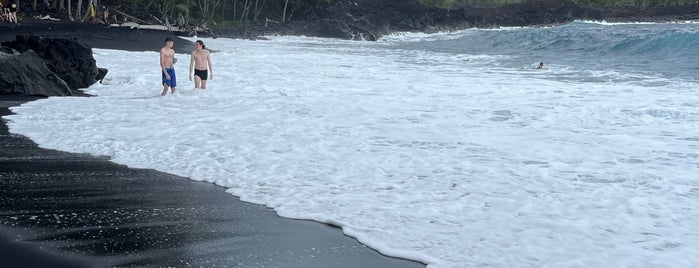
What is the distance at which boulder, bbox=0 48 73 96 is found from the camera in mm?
12195

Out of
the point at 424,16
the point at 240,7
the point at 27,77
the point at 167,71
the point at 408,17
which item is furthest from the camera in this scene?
the point at 424,16

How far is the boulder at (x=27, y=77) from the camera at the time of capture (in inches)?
480

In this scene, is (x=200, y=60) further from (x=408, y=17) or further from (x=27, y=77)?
(x=408, y=17)

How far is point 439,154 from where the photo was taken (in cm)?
805

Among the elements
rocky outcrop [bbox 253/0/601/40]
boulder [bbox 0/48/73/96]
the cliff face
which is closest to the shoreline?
boulder [bbox 0/48/73/96]

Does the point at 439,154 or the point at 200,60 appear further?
the point at 200,60

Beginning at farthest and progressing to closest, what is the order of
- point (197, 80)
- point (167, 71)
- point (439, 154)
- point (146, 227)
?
point (197, 80), point (167, 71), point (439, 154), point (146, 227)

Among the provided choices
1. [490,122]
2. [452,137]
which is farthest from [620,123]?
[452,137]

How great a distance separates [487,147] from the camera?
848 centimetres

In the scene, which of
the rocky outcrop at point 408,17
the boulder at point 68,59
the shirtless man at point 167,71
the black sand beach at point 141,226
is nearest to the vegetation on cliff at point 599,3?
the rocky outcrop at point 408,17

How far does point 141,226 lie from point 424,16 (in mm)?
74469

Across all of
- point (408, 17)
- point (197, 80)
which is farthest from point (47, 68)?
point (408, 17)

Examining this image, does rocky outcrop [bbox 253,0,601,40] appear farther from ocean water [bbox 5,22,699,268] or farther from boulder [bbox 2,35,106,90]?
ocean water [bbox 5,22,699,268]

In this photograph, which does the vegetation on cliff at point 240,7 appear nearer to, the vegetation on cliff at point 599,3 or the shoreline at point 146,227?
the vegetation on cliff at point 599,3
